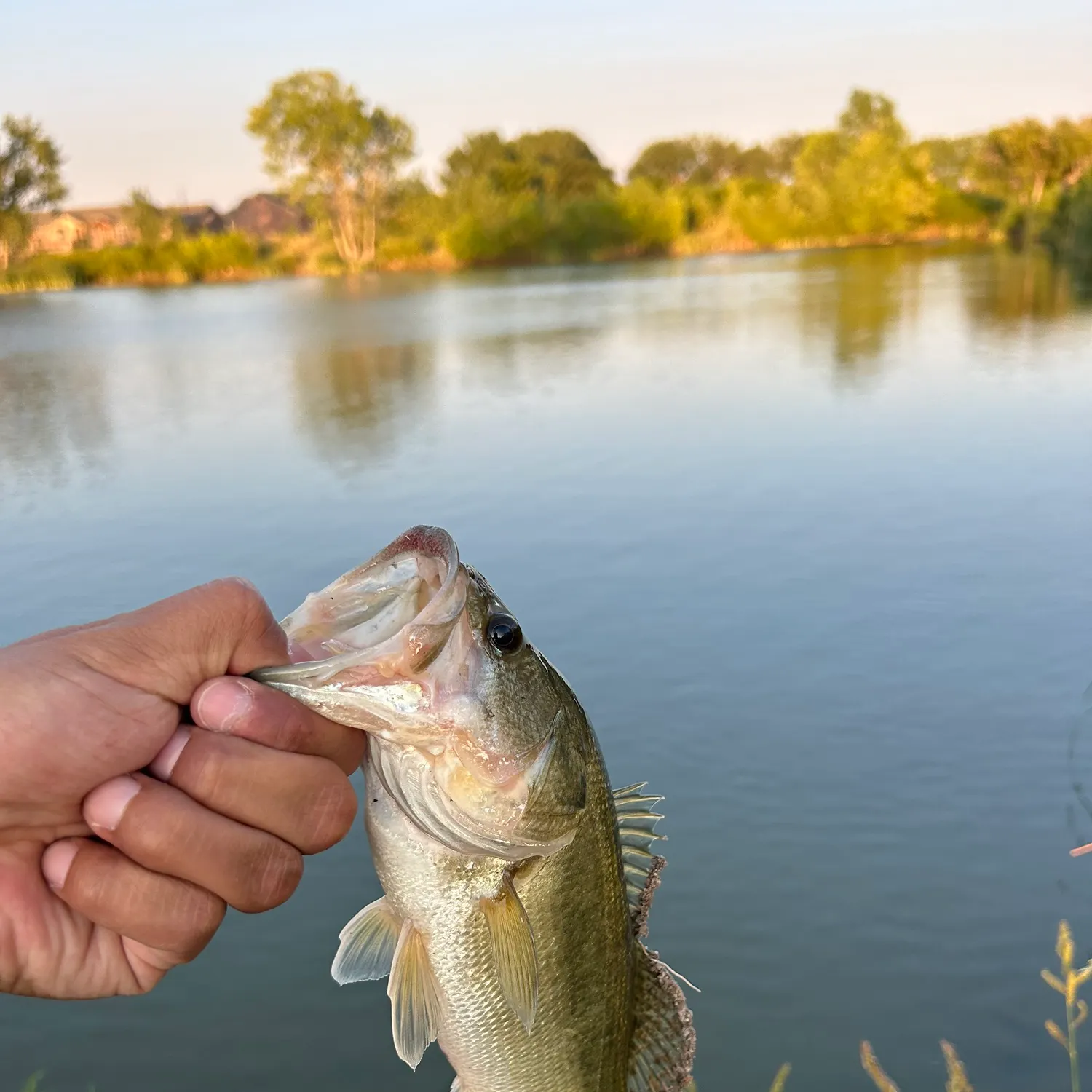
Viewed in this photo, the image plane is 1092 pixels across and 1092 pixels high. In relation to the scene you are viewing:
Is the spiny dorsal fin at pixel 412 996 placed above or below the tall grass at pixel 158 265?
below

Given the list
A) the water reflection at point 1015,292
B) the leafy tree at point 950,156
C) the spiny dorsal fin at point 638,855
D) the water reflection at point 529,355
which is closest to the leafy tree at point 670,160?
the leafy tree at point 950,156

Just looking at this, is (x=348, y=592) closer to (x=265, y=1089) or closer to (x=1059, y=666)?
(x=265, y=1089)

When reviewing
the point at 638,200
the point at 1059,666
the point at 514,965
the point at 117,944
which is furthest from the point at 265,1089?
the point at 638,200

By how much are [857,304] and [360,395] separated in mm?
15662

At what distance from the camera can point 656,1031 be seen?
211 cm

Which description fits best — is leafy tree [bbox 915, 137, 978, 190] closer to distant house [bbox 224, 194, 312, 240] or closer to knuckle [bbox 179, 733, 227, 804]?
distant house [bbox 224, 194, 312, 240]

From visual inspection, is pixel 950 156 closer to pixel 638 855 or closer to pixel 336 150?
pixel 336 150

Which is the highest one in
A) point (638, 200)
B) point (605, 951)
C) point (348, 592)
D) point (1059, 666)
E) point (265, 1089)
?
point (638, 200)

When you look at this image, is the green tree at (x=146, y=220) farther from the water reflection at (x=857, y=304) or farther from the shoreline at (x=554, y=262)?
the water reflection at (x=857, y=304)

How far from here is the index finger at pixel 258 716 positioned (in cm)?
→ 165

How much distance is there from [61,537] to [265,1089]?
25.4 feet

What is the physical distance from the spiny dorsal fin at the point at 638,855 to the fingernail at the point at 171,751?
Result: 2.66 feet

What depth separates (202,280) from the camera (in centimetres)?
6175

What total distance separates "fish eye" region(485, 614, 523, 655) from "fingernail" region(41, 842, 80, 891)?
2.42ft
